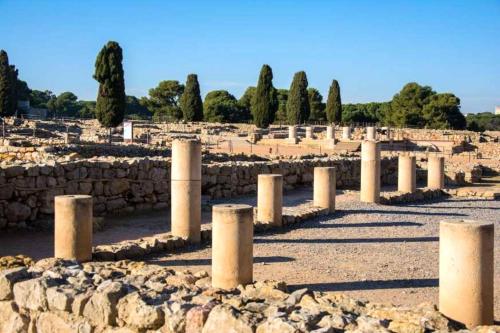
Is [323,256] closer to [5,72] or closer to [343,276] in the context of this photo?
[343,276]

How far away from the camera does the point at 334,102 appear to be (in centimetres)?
6328

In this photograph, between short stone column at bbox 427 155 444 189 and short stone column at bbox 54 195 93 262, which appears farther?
short stone column at bbox 427 155 444 189

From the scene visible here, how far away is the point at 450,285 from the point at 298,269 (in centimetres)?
314

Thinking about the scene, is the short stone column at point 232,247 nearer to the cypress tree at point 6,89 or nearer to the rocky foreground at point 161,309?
the rocky foreground at point 161,309

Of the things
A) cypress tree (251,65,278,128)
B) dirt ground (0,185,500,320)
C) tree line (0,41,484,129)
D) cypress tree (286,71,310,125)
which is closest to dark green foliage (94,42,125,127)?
tree line (0,41,484,129)

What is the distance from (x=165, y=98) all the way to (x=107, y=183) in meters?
70.7

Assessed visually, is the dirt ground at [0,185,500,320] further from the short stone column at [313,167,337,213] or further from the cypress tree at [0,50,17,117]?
the cypress tree at [0,50,17,117]

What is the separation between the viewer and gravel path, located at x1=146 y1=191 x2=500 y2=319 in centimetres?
837

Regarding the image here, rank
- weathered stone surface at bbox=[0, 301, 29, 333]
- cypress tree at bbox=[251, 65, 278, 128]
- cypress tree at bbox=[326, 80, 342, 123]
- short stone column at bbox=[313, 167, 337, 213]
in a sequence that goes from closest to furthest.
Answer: weathered stone surface at bbox=[0, 301, 29, 333], short stone column at bbox=[313, 167, 337, 213], cypress tree at bbox=[251, 65, 278, 128], cypress tree at bbox=[326, 80, 342, 123]

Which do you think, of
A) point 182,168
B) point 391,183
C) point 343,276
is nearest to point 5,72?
point 391,183

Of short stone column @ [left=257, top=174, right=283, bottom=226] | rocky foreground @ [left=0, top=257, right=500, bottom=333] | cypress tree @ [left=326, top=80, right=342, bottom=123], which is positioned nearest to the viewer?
rocky foreground @ [left=0, top=257, right=500, bottom=333]

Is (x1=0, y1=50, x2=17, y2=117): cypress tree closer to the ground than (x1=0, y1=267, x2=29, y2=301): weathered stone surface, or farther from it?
farther from it

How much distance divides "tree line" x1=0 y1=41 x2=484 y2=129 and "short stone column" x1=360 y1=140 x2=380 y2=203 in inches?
1026

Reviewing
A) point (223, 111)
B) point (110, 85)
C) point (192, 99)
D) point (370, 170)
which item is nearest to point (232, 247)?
point (370, 170)
